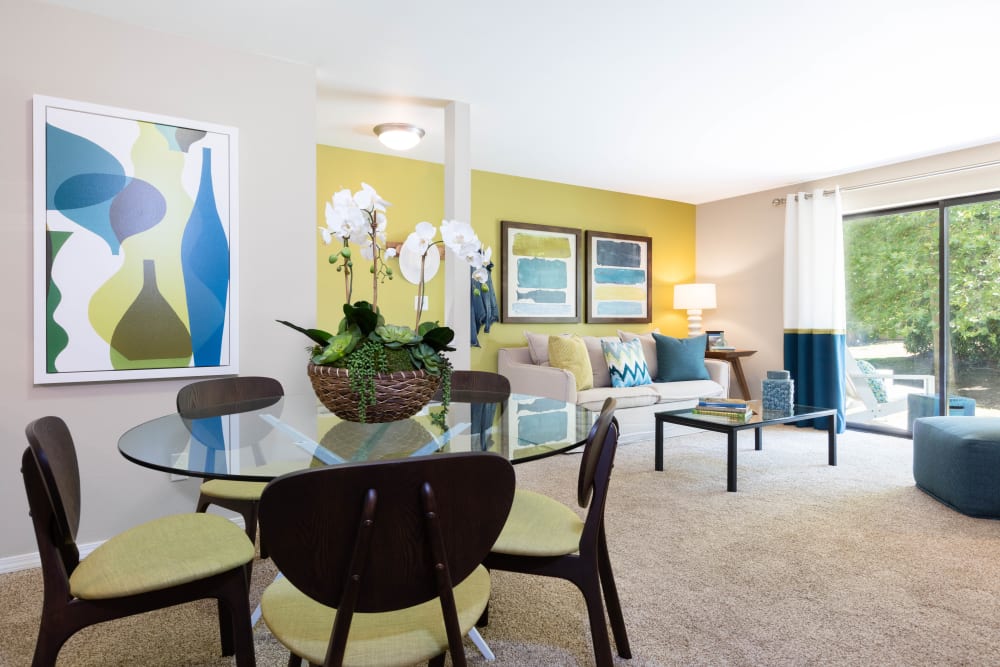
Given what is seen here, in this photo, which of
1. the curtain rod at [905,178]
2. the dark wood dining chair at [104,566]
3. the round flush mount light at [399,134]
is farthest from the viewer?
the curtain rod at [905,178]

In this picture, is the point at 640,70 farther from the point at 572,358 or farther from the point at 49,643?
the point at 49,643

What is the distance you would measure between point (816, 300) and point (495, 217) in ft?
9.99

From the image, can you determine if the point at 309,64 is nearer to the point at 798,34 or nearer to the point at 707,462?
the point at 798,34

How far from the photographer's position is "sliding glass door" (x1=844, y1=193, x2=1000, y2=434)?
464 centimetres

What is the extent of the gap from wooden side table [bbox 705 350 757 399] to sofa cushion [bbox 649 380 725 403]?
406 millimetres

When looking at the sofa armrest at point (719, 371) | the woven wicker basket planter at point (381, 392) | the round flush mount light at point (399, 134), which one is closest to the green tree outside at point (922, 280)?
the sofa armrest at point (719, 371)

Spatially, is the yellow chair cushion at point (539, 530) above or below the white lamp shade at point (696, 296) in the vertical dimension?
below

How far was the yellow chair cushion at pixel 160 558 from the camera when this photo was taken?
4.31ft

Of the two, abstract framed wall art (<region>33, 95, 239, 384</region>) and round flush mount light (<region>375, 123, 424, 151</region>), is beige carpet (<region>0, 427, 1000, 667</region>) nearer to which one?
abstract framed wall art (<region>33, 95, 239, 384</region>)

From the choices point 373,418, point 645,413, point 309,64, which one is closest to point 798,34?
point 309,64

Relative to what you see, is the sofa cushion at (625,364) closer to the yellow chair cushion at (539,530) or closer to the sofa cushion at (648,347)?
the sofa cushion at (648,347)

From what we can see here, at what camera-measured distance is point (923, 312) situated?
5000mm

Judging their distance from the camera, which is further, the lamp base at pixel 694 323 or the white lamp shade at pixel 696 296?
the lamp base at pixel 694 323

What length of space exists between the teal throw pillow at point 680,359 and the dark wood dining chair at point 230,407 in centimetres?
390
